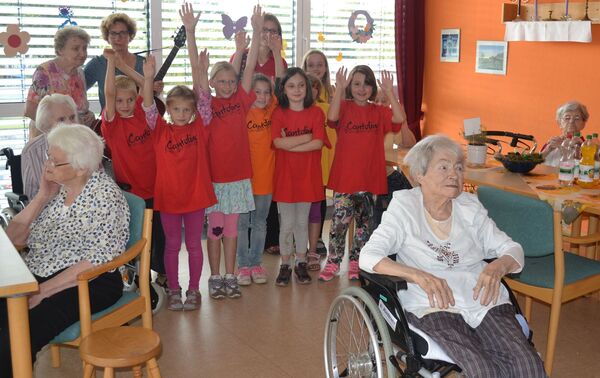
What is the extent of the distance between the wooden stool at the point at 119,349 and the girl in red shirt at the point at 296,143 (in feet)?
5.20

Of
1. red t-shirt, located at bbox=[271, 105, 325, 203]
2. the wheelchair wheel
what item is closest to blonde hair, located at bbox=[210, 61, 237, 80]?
red t-shirt, located at bbox=[271, 105, 325, 203]

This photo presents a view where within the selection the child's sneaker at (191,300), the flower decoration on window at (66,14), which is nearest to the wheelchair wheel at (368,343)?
the child's sneaker at (191,300)

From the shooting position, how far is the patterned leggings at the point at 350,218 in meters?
4.05

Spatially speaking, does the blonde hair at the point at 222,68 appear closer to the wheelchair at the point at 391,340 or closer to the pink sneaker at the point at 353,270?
the pink sneaker at the point at 353,270

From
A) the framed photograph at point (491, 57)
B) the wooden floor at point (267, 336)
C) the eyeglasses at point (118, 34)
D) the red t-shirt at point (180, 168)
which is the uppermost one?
the eyeglasses at point (118, 34)

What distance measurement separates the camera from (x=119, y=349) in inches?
93.6

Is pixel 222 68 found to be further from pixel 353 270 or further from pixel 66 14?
pixel 66 14

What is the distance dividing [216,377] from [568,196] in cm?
177

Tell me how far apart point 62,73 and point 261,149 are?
3.92 ft

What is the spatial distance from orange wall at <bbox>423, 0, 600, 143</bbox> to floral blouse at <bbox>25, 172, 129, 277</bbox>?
3401 mm

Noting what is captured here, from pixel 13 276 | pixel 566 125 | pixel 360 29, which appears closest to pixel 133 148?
pixel 13 276

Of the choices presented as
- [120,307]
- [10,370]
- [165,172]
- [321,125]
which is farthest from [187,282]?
[10,370]

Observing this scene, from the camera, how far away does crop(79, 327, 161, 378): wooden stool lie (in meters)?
2.32

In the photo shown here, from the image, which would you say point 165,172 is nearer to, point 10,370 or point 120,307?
point 120,307
